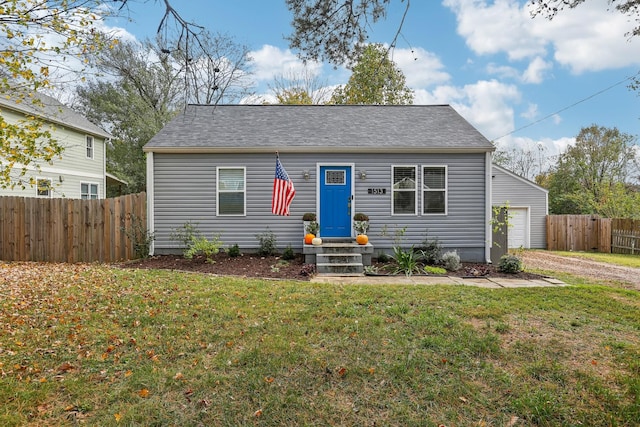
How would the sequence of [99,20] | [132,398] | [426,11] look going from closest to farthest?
1. [132,398]
2. [426,11]
3. [99,20]

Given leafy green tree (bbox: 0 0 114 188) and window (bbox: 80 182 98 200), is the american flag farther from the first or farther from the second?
window (bbox: 80 182 98 200)

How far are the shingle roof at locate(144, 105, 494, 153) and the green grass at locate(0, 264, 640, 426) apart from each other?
5121 mm

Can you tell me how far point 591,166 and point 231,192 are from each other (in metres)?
23.7

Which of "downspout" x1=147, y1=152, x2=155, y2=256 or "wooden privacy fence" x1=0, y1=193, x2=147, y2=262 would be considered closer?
"wooden privacy fence" x1=0, y1=193, x2=147, y2=262

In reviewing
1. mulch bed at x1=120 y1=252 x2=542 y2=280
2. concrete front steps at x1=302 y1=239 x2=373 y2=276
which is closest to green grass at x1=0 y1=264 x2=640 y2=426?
mulch bed at x1=120 y1=252 x2=542 y2=280

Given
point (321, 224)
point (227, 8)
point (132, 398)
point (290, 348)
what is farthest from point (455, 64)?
point (132, 398)

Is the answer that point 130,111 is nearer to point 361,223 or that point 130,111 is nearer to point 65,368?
point 361,223

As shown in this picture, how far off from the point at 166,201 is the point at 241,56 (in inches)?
316

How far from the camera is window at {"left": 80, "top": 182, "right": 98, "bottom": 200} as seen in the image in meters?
16.5

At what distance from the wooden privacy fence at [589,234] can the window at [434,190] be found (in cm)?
966

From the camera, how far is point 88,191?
55.7ft

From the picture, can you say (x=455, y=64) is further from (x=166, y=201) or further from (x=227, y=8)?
(x=166, y=201)

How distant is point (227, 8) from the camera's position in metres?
4.38

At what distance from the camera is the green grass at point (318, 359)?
2580 millimetres
